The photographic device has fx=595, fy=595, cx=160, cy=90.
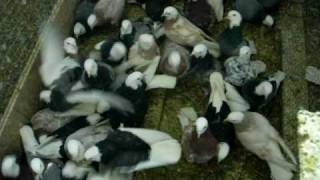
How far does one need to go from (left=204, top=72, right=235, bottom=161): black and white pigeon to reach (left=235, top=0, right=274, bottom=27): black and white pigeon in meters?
0.79

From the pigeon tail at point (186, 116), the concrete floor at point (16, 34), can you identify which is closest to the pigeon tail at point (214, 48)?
the pigeon tail at point (186, 116)

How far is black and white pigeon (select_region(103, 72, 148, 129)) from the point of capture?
3977mm

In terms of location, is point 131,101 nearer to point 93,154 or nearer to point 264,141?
point 93,154

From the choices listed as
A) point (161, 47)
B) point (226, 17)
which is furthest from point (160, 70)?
point (226, 17)

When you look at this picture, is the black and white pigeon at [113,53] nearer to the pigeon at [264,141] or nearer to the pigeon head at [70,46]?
the pigeon head at [70,46]

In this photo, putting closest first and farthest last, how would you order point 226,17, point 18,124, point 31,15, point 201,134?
point 201,134
point 18,124
point 226,17
point 31,15

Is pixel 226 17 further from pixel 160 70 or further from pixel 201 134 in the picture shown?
pixel 201 134

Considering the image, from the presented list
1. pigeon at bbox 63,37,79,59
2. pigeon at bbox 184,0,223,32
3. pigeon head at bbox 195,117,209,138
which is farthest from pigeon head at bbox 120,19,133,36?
pigeon head at bbox 195,117,209,138

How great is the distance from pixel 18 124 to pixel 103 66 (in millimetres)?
701

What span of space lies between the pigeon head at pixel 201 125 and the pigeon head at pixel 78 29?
4.54 feet

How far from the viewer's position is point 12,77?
459 centimetres

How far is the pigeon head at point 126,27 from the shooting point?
4.37 m

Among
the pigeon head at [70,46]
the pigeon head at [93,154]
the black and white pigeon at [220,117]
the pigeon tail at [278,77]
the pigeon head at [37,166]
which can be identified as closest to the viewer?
the pigeon head at [93,154]

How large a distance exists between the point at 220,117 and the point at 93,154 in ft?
2.85
